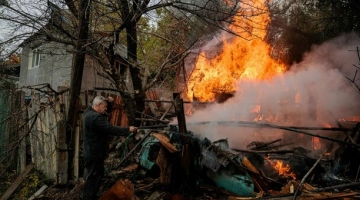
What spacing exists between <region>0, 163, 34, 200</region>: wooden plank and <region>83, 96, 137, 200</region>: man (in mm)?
2118

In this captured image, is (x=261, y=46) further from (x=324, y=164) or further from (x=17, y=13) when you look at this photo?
(x=17, y=13)

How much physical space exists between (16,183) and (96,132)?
2.78m

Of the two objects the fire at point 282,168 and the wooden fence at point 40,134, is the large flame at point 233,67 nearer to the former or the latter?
the fire at point 282,168

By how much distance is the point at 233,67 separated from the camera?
40.4 ft

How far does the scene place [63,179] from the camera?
5.78 m

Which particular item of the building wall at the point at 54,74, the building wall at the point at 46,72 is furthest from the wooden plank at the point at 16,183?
the building wall at the point at 46,72

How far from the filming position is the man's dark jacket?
15.4 ft

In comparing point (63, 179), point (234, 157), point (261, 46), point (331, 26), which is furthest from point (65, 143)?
point (331, 26)

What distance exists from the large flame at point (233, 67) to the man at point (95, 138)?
7.65m

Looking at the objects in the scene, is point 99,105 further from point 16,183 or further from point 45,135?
point 16,183

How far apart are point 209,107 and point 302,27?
5.88 meters

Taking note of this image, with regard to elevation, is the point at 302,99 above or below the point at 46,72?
below

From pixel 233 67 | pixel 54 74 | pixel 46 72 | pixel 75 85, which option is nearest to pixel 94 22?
pixel 75 85

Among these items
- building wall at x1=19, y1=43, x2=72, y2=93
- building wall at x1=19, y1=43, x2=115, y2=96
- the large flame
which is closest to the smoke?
the large flame
